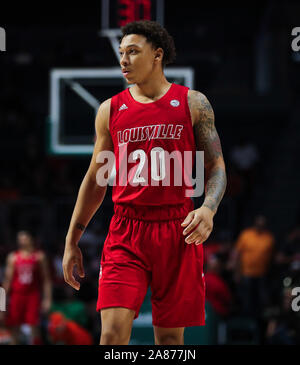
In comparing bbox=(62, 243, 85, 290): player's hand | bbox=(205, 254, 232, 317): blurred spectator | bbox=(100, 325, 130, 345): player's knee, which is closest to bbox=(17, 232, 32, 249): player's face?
bbox=(205, 254, 232, 317): blurred spectator

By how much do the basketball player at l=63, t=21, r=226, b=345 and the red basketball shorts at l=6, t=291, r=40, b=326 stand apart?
6.53 m

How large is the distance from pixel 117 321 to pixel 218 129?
13.7 metres

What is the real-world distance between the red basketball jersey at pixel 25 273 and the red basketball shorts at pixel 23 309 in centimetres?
9

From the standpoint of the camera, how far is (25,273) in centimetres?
1025

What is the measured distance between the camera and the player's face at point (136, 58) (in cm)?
371

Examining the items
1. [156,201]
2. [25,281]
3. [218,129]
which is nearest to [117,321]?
[156,201]

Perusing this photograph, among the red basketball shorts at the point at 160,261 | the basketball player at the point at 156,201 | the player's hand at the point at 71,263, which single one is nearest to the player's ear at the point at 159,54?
the basketball player at the point at 156,201

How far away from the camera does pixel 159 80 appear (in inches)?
150

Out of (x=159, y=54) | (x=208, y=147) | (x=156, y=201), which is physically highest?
(x=159, y=54)

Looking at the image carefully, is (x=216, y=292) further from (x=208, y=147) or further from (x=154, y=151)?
(x=154, y=151)

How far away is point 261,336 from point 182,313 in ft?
20.5

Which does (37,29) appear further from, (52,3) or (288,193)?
(288,193)

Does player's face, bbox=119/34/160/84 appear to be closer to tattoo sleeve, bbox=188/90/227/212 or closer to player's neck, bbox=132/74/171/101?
player's neck, bbox=132/74/171/101
